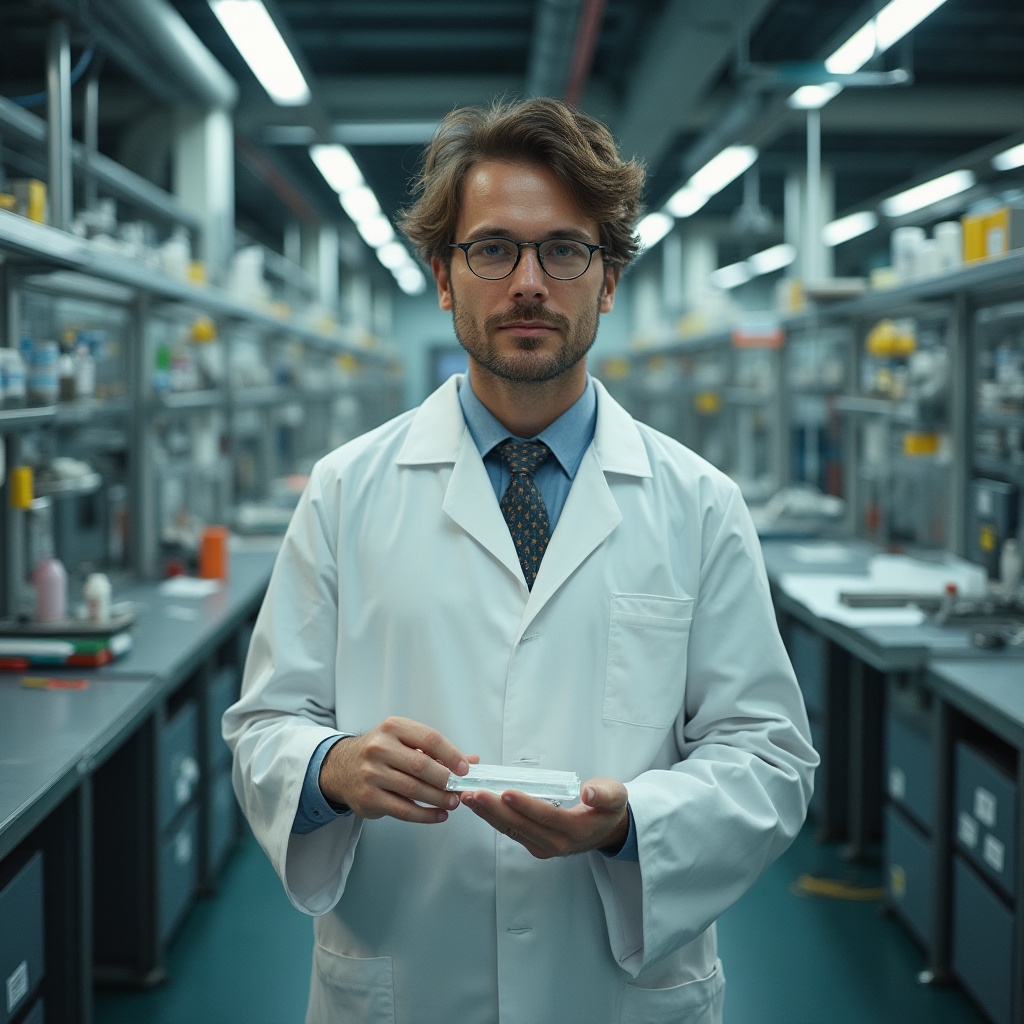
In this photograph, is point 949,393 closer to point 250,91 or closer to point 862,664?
point 862,664

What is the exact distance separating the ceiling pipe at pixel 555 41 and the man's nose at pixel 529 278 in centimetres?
382

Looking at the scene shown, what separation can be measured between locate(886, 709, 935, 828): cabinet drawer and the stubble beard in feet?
6.51

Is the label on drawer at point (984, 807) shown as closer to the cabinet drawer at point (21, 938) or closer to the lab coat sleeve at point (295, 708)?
the lab coat sleeve at point (295, 708)

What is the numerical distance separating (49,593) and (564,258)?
2249mm

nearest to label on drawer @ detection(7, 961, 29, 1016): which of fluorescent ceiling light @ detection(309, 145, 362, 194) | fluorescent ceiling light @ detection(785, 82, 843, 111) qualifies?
fluorescent ceiling light @ detection(785, 82, 843, 111)

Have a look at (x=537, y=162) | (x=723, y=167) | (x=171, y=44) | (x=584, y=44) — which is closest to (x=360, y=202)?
(x=723, y=167)

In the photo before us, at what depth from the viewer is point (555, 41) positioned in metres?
5.31

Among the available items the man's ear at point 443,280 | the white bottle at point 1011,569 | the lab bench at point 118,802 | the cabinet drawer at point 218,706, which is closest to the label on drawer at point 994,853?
the white bottle at point 1011,569

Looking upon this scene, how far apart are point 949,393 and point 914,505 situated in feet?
2.34

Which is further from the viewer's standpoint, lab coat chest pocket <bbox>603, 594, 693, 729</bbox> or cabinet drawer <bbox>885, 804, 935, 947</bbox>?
cabinet drawer <bbox>885, 804, 935, 947</bbox>

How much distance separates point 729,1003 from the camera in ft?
9.29

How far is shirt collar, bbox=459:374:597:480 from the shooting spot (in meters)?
1.53

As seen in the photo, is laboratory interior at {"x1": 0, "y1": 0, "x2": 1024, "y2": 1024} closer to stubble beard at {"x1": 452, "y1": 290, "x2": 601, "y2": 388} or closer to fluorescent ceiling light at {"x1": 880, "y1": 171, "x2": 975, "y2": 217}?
fluorescent ceiling light at {"x1": 880, "y1": 171, "x2": 975, "y2": 217}

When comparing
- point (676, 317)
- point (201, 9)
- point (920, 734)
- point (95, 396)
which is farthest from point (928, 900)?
point (676, 317)
